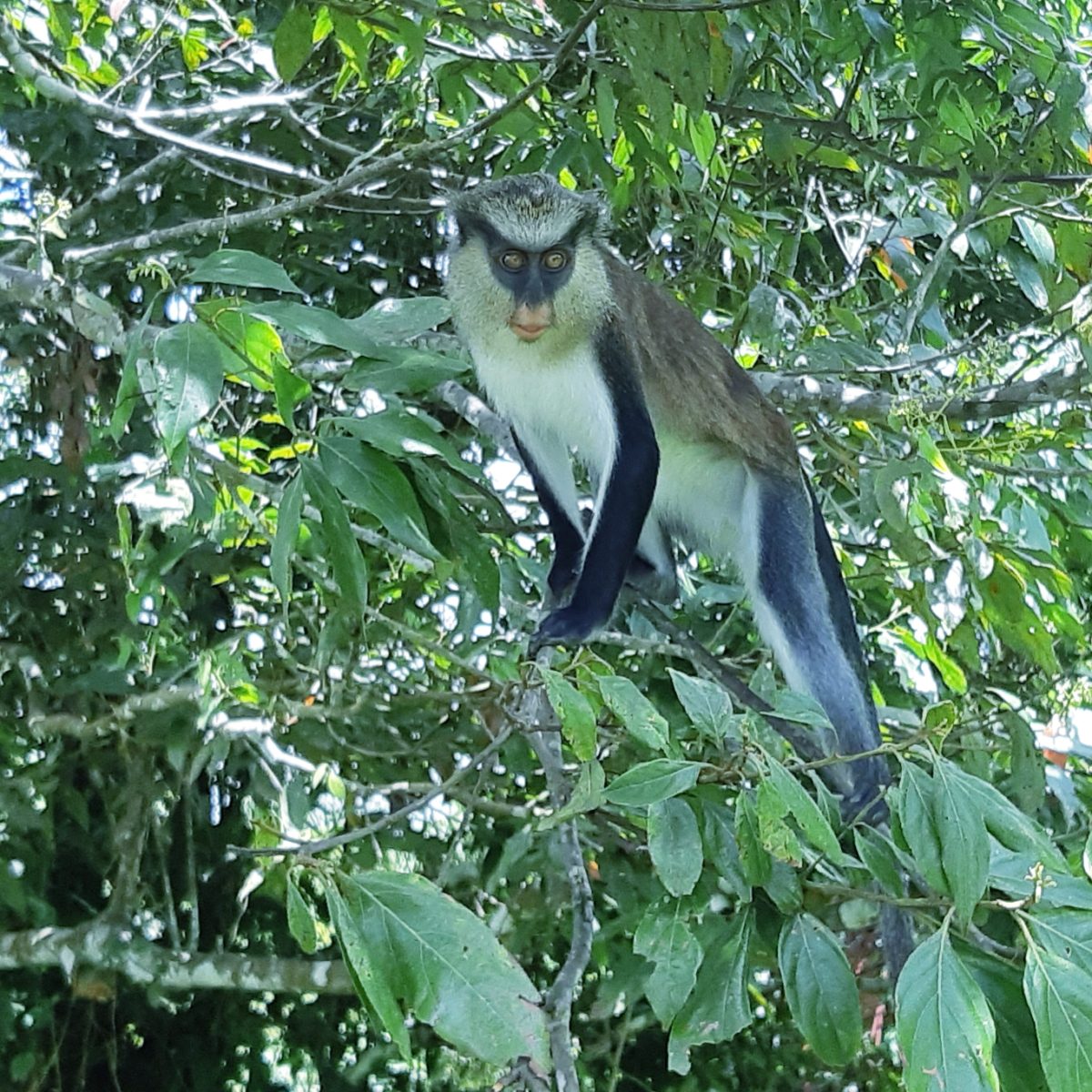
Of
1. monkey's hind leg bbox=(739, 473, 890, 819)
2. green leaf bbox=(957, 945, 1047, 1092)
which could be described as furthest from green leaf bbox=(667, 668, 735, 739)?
monkey's hind leg bbox=(739, 473, 890, 819)

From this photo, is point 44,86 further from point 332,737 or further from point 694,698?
point 694,698

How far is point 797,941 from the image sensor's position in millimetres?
1729

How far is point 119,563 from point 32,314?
3.01 feet

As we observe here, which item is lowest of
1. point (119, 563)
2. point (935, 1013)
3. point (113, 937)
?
point (113, 937)

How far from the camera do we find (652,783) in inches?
64.1

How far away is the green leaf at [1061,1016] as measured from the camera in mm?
1333

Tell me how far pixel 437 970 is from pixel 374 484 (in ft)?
2.18

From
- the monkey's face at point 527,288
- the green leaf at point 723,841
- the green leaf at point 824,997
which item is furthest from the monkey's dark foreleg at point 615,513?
the green leaf at point 824,997

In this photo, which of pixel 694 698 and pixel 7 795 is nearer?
pixel 694 698

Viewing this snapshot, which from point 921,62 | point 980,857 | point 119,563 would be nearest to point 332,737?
point 119,563

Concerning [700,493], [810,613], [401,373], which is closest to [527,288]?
[700,493]

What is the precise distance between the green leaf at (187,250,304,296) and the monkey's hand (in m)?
1.74

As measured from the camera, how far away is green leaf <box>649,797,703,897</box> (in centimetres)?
169

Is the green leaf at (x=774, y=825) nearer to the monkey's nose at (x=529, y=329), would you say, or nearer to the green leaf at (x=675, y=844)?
the green leaf at (x=675, y=844)
